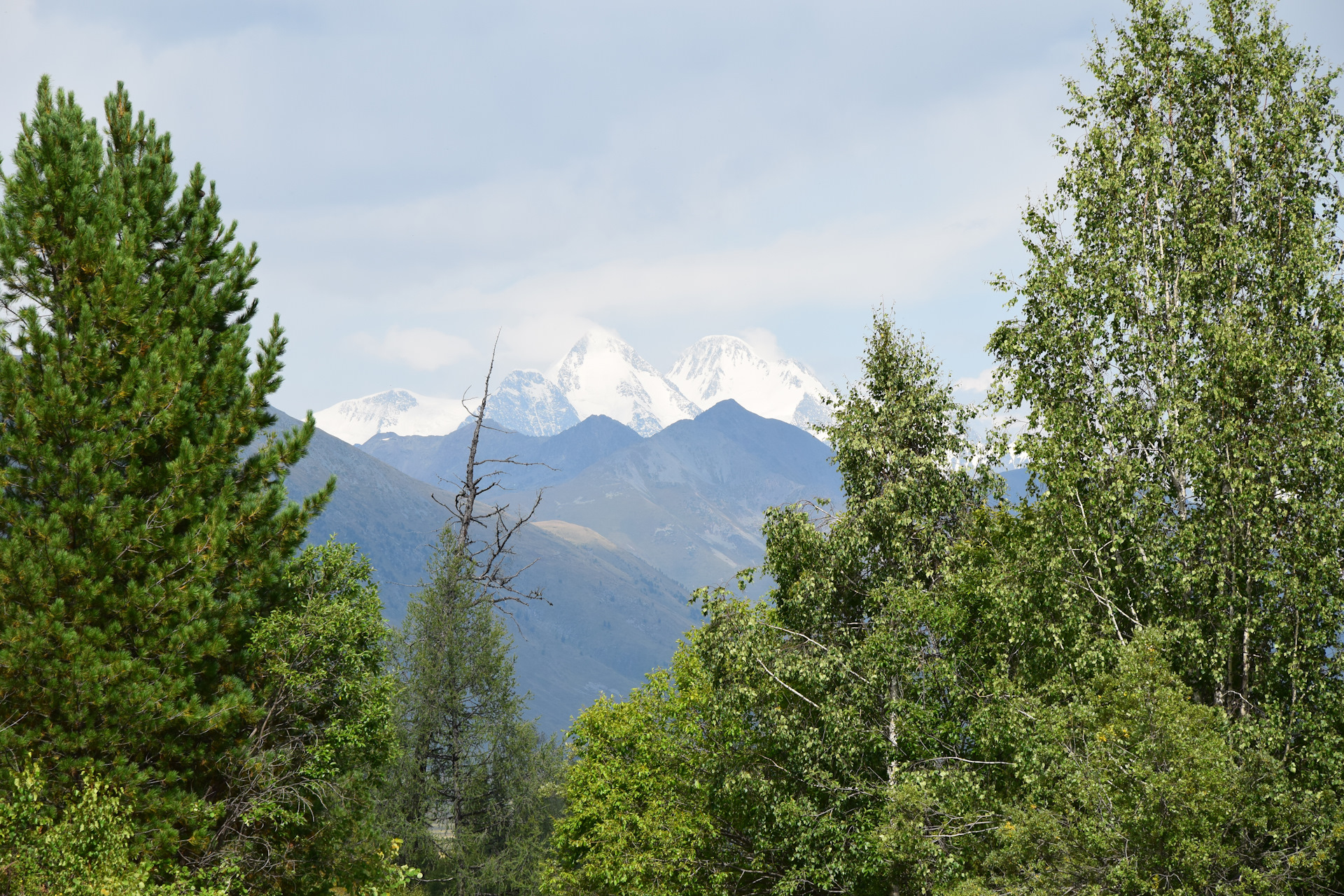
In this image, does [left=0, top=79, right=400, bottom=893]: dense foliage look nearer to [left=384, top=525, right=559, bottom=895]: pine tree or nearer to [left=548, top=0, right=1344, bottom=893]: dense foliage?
[left=548, top=0, right=1344, bottom=893]: dense foliage

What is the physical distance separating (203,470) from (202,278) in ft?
15.7

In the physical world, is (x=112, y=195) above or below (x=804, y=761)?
above

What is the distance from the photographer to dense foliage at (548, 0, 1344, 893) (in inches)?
553

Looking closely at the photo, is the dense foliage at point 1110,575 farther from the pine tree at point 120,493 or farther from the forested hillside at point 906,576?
the pine tree at point 120,493

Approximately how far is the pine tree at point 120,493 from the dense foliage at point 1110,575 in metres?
11.8

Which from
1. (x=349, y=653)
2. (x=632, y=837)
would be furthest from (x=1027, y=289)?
(x=632, y=837)

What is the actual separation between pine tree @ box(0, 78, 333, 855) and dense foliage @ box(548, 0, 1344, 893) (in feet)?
38.8

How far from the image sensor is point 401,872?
1888cm

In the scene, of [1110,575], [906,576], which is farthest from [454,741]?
[1110,575]

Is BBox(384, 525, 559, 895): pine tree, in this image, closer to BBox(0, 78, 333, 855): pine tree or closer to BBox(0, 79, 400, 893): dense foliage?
BBox(0, 79, 400, 893): dense foliage

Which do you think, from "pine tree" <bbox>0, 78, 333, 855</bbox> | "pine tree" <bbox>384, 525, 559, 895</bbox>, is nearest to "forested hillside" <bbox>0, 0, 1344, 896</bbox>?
"pine tree" <bbox>0, 78, 333, 855</bbox>

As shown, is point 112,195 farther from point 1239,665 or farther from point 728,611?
point 1239,665

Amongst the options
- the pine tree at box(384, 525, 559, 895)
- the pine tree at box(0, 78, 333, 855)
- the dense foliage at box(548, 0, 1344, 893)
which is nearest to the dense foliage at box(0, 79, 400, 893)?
the pine tree at box(0, 78, 333, 855)

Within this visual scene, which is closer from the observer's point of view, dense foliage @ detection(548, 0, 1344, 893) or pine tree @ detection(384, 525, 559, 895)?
dense foliage @ detection(548, 0, 1344, 893)
